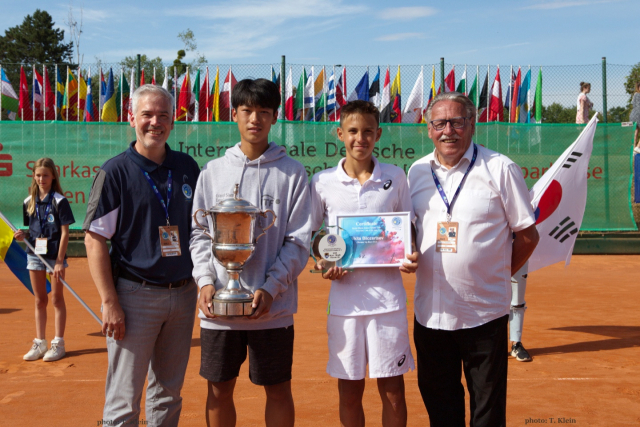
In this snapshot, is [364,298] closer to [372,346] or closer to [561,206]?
[372,346]

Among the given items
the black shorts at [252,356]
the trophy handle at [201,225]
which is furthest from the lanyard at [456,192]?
the trophy handle at [201,225]

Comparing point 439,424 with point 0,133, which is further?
point 0,133

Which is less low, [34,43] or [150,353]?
[34,43]

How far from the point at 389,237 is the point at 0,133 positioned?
12473 millimetres

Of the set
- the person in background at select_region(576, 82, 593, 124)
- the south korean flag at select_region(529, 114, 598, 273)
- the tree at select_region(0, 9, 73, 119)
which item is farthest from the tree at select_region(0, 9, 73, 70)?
the south korean flag at select_region(529, 114, 598, 273)

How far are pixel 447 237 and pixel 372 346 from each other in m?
0.71

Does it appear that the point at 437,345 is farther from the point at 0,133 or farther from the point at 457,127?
the point at 0,133

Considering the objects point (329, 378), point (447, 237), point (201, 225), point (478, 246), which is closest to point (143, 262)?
point (201, 225)

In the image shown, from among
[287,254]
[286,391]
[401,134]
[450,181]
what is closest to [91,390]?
[286,391]

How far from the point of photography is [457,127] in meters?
3.16

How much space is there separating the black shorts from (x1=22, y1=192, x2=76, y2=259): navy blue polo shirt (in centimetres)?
336

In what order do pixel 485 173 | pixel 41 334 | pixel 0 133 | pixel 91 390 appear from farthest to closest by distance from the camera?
pixel 0 133 < pixel 41 334 < pixel 91 390 < pixel 485 173

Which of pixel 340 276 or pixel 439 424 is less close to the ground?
pixel 340 276

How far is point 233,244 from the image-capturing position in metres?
2.95
